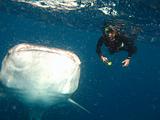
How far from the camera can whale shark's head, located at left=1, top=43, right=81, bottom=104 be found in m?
7.44

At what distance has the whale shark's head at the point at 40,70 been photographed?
744 centimetres

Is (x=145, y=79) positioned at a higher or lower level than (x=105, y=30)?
lower

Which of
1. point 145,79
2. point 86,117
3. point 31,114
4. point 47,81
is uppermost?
point 47,81

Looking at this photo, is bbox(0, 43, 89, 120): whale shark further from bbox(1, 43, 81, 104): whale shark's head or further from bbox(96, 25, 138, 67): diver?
bbox(96, 25, 138, 67): diver

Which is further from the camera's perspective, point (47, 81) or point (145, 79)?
point (145, 79)

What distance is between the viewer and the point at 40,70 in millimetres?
7578

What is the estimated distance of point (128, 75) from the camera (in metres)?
185

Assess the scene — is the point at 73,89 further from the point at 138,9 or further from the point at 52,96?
the point at 138,9

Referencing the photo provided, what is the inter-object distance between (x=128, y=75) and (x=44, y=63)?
180514 millimetres

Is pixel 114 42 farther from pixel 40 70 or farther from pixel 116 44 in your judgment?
pixel 40 70

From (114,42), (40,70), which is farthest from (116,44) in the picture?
(40,70)

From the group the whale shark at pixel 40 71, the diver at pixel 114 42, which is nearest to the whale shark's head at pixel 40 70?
the whale shark at pixel 40 71

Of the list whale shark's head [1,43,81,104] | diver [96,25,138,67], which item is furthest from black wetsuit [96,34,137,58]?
Result: whale shark's head [1,43,81,104]

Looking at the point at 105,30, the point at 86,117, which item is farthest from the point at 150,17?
the point at 86,117
